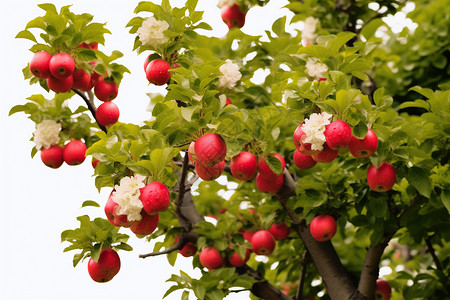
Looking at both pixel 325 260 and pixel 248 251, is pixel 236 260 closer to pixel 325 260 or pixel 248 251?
pixel 248 251

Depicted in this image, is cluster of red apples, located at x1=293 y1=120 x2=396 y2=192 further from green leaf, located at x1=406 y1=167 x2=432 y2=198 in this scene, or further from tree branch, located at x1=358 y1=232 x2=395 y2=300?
tree branch, located at x1=358 y1=232 x2=395 y2=300

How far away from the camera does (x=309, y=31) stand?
280 cm

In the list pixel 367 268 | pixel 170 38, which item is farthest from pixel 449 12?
pixel 170 38

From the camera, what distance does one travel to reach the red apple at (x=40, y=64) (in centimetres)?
215

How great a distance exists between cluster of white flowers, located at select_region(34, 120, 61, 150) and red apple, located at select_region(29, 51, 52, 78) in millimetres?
302

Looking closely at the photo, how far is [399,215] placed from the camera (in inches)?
94.7

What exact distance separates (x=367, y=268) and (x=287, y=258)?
1.71 feet

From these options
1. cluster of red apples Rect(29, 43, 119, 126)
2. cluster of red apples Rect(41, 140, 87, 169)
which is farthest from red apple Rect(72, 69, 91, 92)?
cluster of red apples Rect(41, 140, 87, 169)

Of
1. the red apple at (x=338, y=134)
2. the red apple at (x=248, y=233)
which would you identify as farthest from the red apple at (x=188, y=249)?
the red apple at (x=338, y=134)

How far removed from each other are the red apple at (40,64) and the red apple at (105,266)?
2.42 feet

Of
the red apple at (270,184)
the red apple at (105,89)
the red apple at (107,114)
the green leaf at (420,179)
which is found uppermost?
the red apple at (105,89)

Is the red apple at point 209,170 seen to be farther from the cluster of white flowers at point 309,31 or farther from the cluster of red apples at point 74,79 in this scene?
the cluster of white flowers at point 309,31

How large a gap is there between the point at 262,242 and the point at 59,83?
3.74ft

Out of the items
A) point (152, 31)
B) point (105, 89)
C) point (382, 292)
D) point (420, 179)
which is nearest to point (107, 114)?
point (105, 89)
